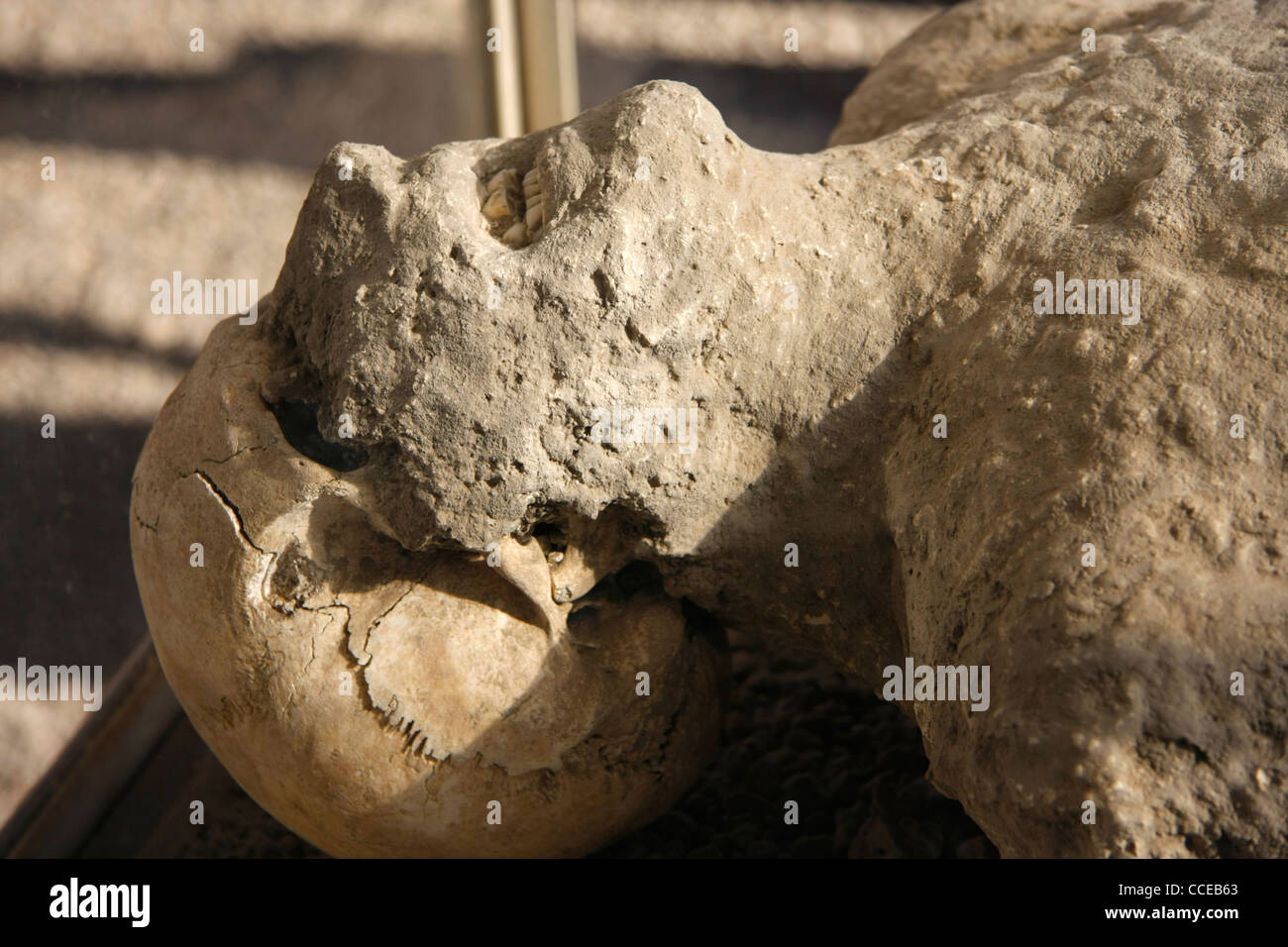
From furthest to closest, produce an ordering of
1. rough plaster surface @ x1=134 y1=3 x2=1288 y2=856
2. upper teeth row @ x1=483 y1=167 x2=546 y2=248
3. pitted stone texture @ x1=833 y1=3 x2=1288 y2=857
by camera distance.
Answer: upper teeth row @ x1=483 y1=167 x2=546 y2=248
rough plaster surface @ x1=134 y1=3 x2=1288 y2=856
pitted stone texture @ x1=833 y1=3 x2=1288 y2=857

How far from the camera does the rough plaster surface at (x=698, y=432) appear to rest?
148 centimetres

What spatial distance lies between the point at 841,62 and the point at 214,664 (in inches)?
124

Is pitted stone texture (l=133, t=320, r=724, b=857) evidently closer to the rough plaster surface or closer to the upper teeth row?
the rough plaster surface

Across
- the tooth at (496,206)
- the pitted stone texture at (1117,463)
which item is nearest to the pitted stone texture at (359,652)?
the tooth at (496,206)

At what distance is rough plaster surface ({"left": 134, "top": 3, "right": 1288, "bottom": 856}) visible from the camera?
4.85ft

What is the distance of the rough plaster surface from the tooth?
0.12 feet

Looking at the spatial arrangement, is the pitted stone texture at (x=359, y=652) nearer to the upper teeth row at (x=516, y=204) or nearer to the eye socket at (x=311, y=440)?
the eye socket at (x=311, y=440)

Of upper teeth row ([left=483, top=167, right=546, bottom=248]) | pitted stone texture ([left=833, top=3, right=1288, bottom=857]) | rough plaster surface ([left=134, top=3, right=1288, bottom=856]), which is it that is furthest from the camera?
upper teeth row ([left=483, top=167, right=546, bottom=248])

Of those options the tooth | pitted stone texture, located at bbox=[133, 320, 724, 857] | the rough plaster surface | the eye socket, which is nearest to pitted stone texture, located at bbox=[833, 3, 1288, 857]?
the rough plaster surface

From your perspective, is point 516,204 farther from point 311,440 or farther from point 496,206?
point 311,440

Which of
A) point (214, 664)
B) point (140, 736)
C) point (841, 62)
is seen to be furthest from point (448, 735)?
point (841, 62)

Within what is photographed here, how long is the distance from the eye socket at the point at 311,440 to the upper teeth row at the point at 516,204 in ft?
1.31

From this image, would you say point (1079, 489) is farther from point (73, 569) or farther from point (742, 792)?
point (73, 569)

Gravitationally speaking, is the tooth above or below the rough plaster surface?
above
